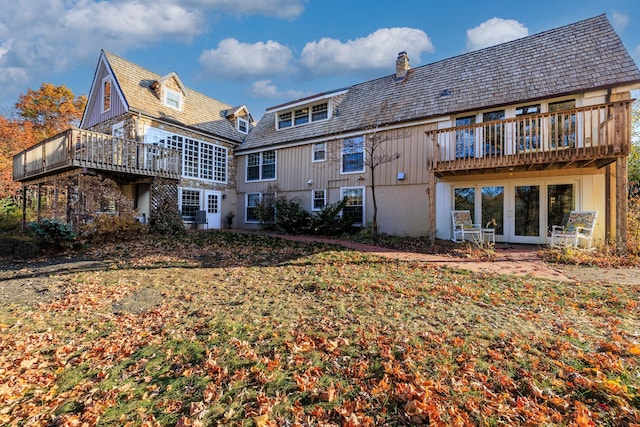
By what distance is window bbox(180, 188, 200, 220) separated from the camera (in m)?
14.7

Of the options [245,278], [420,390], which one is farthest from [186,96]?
[420,390]

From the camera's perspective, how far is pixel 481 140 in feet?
29.6

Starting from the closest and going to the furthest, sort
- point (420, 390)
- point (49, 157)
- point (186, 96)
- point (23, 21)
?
1. point (420, 390)
2. point (49, 157)
3. point (23, 21)
4. point (186, 96)

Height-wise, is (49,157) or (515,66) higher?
(515,66)

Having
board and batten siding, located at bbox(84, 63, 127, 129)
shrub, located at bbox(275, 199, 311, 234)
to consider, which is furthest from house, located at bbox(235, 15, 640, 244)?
board and batten siding, located at bbox(84, 63, 127, 129)

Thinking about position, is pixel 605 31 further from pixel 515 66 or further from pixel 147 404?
pixel 147 404

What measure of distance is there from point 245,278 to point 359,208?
26.1 ft

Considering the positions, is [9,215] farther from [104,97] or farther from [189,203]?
[189,203]

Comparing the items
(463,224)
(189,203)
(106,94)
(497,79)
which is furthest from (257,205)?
(497,79)

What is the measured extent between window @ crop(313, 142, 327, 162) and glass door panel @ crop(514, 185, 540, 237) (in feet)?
26.3

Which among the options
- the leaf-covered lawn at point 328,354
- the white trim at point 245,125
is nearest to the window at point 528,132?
the leaf-covered lawn at point 328,354

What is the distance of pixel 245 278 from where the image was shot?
581 cm

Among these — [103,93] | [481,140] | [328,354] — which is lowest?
[328,354]

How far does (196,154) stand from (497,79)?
14288mm
